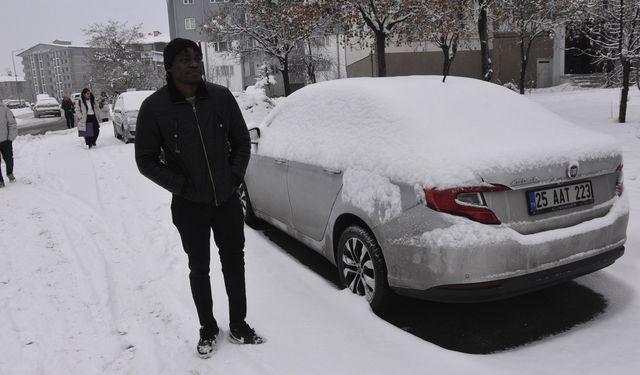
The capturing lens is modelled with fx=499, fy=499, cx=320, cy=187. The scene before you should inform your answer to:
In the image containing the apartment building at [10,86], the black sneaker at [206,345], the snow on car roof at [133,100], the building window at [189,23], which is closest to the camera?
the black sneaker at [206,345]

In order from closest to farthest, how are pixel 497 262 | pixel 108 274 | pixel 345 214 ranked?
pixel 497 262
pixel 345 214
pixel 108 274

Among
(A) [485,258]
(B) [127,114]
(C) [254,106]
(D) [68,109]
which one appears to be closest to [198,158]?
(A) [485,258]

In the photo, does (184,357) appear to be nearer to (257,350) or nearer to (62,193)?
(257,350)

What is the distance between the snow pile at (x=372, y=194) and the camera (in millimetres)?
3096

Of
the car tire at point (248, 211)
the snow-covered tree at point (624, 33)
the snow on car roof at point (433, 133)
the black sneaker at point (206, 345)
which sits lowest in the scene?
the black sneaker at point (206, 345)

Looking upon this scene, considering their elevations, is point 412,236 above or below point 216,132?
below

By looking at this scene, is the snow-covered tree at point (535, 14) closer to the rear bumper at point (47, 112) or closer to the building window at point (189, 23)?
the rear bumper at point (47, 112)

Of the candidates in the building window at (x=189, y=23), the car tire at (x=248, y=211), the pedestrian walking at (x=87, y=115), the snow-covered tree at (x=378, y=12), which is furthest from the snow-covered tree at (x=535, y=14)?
the building window at (x=189, y=23)

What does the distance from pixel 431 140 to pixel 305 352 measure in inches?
60.0

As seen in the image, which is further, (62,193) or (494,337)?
(62,193)

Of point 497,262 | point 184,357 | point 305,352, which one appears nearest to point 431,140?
point 497,262

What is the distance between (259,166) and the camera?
508 centimetres

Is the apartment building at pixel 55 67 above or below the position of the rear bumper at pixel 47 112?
above

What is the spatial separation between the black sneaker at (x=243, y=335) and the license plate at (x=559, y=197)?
6.06 feet
